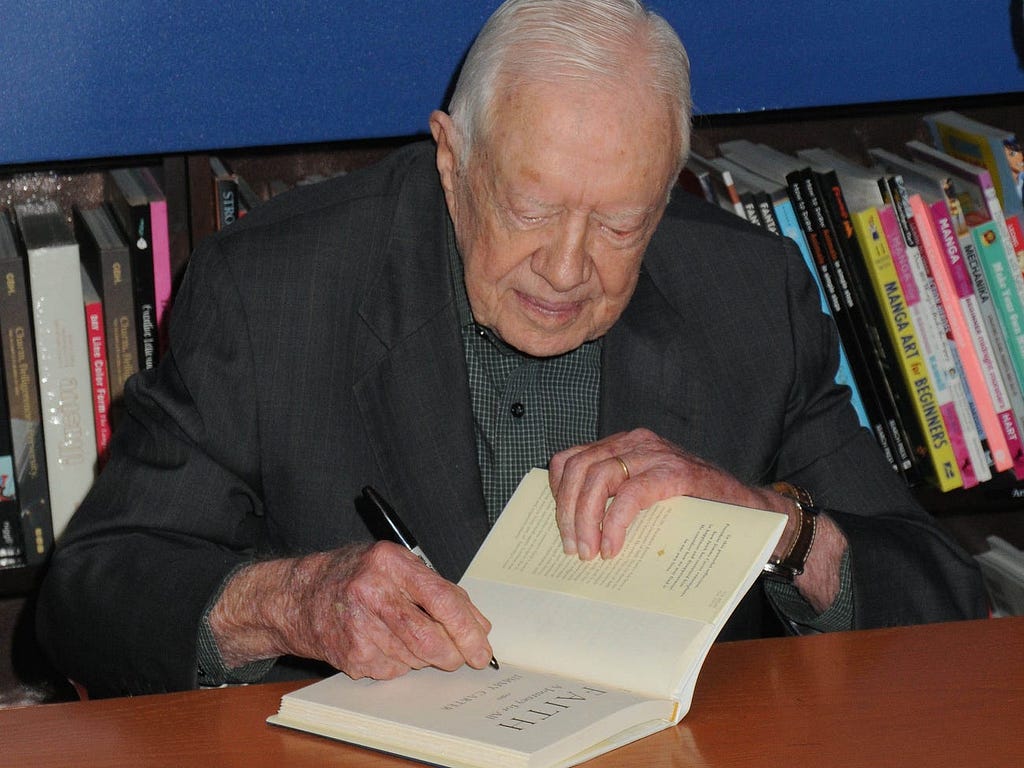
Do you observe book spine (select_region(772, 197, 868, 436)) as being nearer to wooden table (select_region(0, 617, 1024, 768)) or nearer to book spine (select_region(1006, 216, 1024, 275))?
book spine (select_region(1006, 216, 1024, 275))

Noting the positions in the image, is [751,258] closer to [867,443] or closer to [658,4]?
[867,443]

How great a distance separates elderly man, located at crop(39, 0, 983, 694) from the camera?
1.21 metres

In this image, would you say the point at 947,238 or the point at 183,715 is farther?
the point at 947,238

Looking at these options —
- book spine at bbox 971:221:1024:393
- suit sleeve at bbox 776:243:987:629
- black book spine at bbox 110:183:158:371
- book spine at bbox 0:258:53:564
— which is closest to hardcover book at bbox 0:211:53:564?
book spine at bbox 0:258:53:564

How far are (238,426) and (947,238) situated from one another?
1.07 meters

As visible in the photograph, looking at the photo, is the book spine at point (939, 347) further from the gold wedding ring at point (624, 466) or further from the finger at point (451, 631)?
the finger at point (451, 631)

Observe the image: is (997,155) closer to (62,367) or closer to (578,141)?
(578,141)

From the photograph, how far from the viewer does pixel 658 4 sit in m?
1.68

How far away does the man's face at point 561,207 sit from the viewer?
4.12 ft

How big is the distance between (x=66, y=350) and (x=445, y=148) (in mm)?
634

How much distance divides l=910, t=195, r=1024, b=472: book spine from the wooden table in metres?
0.83

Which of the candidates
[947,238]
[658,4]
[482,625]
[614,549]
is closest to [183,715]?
[482,625]

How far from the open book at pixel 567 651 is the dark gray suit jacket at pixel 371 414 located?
267 mm

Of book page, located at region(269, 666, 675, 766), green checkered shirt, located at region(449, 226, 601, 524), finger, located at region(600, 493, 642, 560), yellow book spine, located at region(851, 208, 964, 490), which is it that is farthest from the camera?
yellow book spine, located at region(851, 208, 964, 490)
